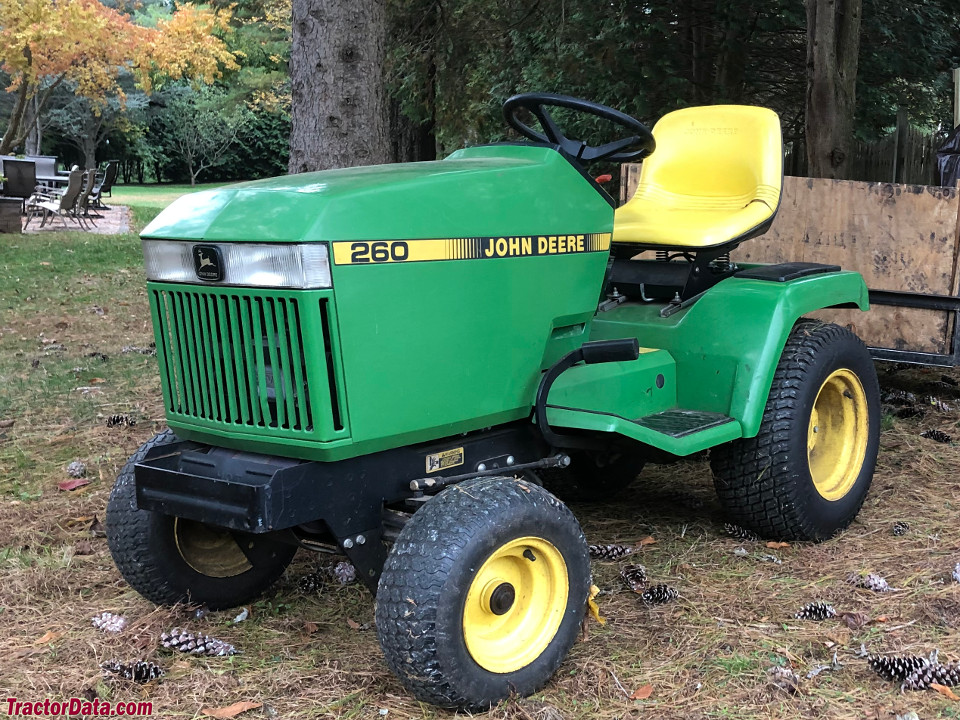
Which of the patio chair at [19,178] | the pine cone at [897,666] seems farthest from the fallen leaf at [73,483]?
the patio chair at [19,178]

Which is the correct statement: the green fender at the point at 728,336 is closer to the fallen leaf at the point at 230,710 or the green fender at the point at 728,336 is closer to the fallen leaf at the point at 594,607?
the fallen leaf at the point at 594,607

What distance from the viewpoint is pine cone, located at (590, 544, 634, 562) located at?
362 cm

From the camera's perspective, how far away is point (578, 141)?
3193mm

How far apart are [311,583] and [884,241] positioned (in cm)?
347

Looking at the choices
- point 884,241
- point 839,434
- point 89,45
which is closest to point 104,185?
point 89,45

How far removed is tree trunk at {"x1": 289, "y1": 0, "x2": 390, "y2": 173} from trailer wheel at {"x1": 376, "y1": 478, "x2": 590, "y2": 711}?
3207 mm

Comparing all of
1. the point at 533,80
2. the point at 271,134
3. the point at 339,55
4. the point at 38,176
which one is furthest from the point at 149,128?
the point at 339,55

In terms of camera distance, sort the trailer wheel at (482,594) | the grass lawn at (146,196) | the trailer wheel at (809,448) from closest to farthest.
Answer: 1. the trailer wheel at (482,594)
2. the trailer wheel at (809,448)
3. the grass lawn at (146,196)

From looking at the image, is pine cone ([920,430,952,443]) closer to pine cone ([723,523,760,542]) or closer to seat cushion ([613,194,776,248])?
pine cone ([723,523,760,542])

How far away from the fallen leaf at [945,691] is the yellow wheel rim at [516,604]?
0.98m

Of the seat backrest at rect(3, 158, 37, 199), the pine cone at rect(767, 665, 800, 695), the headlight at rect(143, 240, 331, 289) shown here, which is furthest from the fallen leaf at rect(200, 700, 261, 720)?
the seat backrest at rect(3, 158, 37, 199)

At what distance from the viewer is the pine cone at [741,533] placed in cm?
377

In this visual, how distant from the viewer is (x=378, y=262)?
102 inches

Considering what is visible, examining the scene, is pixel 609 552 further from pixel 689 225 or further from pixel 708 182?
pixel 708 182
